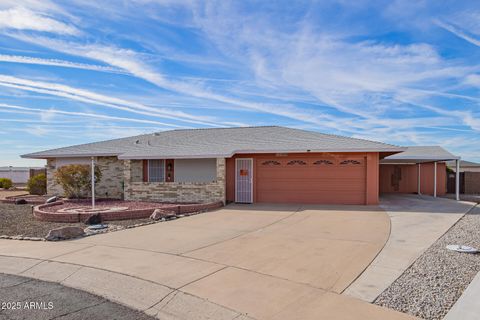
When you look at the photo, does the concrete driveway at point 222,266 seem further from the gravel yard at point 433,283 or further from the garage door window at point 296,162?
the garage door window at point 296,162

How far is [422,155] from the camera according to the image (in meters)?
21.9

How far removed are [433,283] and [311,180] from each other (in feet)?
37.6

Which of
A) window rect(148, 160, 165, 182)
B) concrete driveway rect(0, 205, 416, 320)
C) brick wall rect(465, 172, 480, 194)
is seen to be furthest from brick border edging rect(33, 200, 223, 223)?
brick wall rect(465, 172, 480, 194)

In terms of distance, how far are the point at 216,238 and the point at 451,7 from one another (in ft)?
32.2

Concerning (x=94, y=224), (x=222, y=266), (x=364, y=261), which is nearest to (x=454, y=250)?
(x=364, y=261)

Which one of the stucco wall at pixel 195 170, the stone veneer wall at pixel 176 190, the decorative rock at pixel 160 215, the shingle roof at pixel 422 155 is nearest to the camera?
the decorative rock at pixel 160 215

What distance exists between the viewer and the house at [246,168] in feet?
53.8

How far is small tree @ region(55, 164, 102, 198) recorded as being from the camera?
60.3 feet

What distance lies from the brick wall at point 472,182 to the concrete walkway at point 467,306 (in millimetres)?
22788

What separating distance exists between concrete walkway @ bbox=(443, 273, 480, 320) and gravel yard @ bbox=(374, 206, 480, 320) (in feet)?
0.25

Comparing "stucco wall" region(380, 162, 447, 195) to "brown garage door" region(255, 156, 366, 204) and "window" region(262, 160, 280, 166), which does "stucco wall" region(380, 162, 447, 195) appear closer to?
"brown garage door" region(255, 156, 366, 204)

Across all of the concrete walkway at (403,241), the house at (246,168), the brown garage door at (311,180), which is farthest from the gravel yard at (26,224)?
the concrete walkway at (403,241)

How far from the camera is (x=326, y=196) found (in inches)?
658

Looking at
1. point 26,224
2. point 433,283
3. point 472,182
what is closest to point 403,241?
point 433,283
